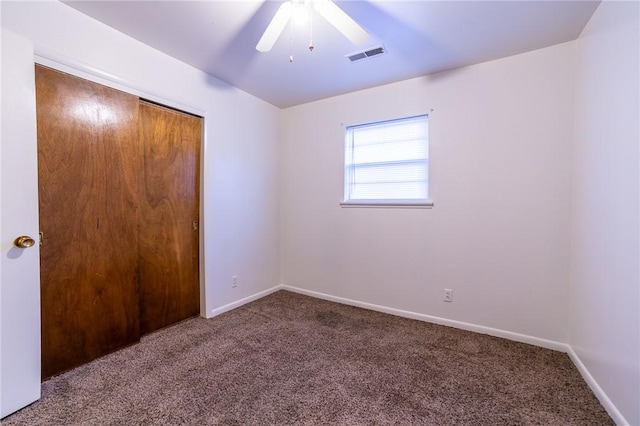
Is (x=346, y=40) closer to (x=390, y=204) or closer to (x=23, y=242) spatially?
(x=390, y=204)

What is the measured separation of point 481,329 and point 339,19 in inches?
109

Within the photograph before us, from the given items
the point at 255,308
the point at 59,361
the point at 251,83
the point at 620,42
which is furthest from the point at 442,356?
the point at 251,83

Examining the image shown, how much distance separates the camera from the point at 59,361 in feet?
6.01

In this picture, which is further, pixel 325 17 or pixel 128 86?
pixel 128 86

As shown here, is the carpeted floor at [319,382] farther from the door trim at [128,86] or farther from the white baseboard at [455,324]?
the door trim at [128,86]

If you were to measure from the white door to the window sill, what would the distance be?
8.60 feet

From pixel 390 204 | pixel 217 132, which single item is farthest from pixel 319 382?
pixel 217 132

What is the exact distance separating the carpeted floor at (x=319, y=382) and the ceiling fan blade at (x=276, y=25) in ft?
7.28

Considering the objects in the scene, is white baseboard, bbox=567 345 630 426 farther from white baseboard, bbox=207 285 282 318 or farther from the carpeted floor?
white baseboard, bbox=207 285 282 318

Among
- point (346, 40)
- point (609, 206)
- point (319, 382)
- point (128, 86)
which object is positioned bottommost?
point (319, 382)

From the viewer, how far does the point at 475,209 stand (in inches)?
99.5

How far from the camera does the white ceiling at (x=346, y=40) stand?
70.4 inches

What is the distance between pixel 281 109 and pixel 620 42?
3.20 m

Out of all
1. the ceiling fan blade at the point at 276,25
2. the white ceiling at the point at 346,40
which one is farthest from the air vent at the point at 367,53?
the ceiling fan blade at the point at 276,25
